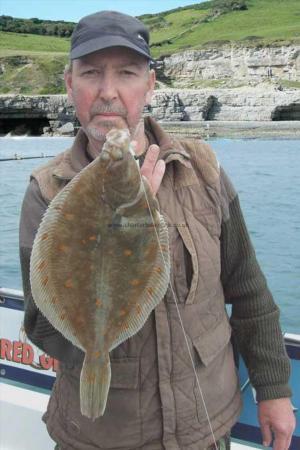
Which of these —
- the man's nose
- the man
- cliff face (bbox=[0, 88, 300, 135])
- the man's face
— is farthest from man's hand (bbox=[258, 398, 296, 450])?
cliff face (bbox=[0, 88, 300, 135])

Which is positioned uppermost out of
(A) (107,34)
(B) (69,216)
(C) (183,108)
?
(A) (107,34)

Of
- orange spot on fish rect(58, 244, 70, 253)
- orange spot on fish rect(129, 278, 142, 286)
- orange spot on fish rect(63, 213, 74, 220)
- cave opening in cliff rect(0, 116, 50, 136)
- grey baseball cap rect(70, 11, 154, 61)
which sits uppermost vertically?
grey baseball cap rect(70, 11, 154, 61)

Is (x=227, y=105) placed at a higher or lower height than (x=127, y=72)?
lower

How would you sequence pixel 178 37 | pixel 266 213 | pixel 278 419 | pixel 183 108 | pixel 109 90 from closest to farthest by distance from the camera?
pixel 109 90
pixel 278 419
pixel 266 213
pixel 183 108
pixel 178 37

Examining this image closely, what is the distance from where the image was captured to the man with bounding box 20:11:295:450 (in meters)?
1.99

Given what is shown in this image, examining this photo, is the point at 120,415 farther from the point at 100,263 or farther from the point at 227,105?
the point at 227,105

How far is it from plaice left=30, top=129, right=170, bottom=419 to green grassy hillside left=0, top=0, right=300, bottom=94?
70.6 m

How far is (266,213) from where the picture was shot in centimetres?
1392

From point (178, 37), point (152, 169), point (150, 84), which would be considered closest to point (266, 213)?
point (150, 84)

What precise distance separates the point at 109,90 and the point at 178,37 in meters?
111

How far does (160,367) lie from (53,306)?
1.40ft

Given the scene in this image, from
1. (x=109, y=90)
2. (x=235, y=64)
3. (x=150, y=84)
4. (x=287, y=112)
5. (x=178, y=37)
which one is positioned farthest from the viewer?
(x=178, y=37)

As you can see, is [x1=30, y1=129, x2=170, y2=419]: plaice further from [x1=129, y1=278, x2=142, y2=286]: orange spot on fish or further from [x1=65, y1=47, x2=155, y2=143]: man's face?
[x1=65, y1=47, x2=155, y2=143]: man's face

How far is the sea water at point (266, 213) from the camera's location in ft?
29.4
